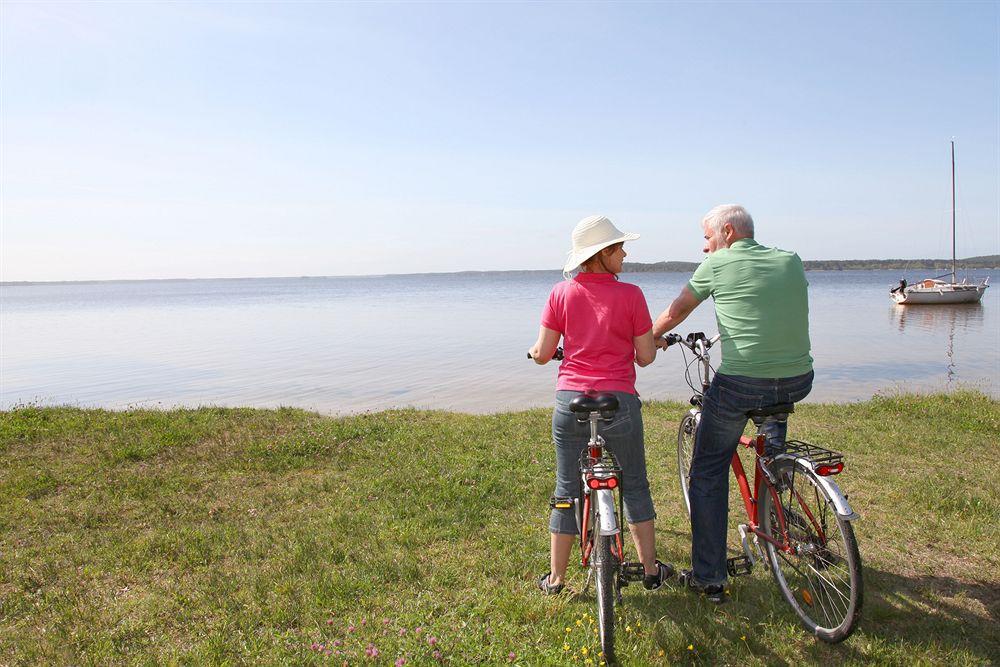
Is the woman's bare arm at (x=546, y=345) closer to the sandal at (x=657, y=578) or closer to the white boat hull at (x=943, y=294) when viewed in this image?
the sandal at (x=657, y=578)

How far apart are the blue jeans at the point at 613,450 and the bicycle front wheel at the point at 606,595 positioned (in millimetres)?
563

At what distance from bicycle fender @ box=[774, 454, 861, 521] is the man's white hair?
59.8 inches

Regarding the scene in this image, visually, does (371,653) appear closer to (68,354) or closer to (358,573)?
(358,573)

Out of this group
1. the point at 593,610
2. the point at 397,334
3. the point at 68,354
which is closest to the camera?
the point at 593,610

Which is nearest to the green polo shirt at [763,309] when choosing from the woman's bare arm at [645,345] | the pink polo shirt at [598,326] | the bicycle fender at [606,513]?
the woman's bare arm at [645,345]

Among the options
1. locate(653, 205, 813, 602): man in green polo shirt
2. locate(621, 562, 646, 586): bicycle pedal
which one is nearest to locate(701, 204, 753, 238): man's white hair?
locate(653, 205, 813, 602): man in green polo shirt

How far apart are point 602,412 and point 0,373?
986 inches

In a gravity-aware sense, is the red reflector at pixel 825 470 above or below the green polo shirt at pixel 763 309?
below

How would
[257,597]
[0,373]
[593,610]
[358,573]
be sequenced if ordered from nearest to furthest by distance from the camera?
[593,610] → [257,597] → [358,573] → [0,373]

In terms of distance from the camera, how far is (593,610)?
435 cm

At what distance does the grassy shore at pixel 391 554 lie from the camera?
13.1 ft

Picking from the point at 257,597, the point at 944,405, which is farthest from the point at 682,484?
the point at 944,405

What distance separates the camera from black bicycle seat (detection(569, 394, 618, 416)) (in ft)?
12.7

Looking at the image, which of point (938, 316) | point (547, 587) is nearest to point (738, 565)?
point (547, 587)
